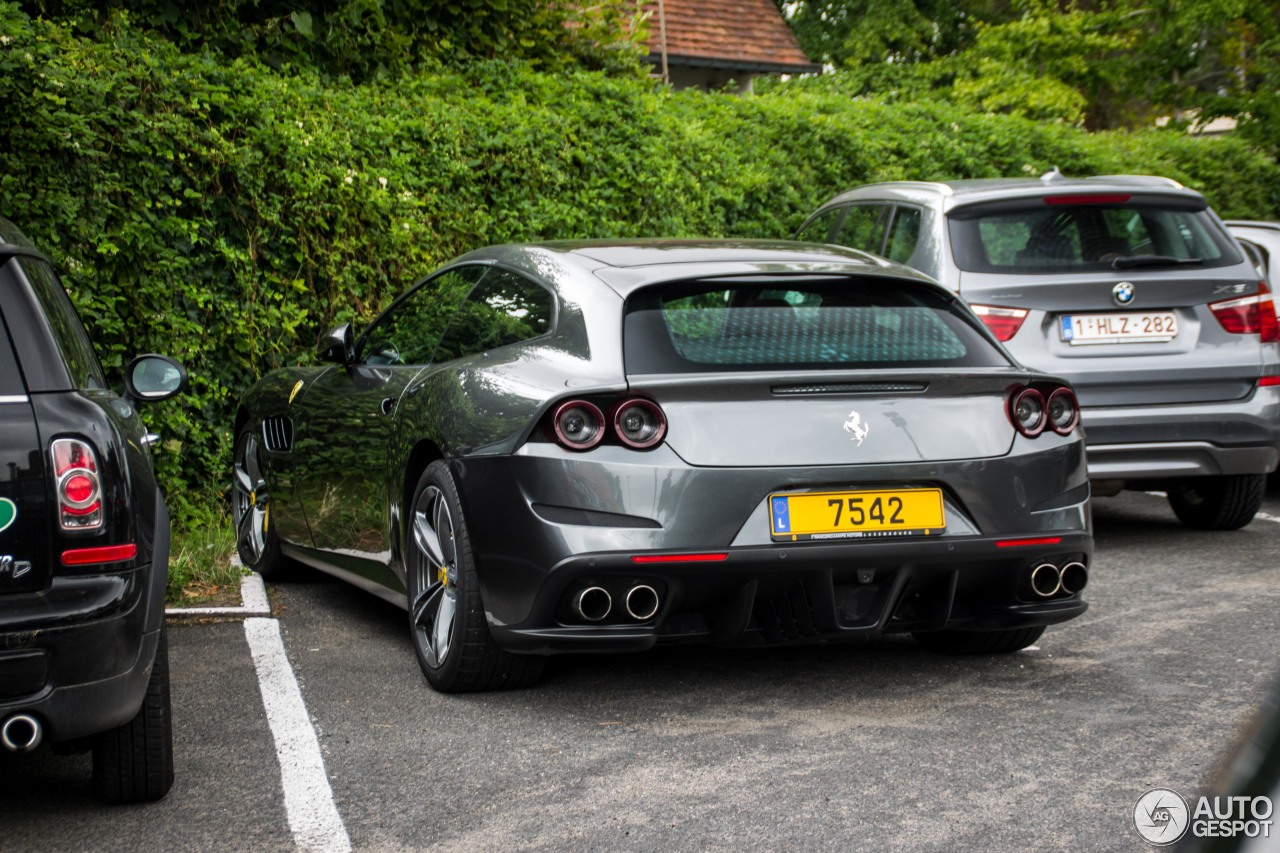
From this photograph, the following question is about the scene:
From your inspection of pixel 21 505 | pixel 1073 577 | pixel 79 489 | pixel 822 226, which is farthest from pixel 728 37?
pixel 21 505

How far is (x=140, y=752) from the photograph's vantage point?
3.86m

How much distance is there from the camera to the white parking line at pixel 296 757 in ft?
12.1

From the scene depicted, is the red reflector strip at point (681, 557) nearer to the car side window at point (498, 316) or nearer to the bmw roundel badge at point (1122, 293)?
the car side window at point (498, 316)

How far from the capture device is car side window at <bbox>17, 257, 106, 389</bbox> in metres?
3.78

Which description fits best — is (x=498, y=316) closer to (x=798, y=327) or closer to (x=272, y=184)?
(x=798, y=327)

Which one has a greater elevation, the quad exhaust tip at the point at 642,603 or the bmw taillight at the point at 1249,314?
the bmw taillight at the point at 1249,314

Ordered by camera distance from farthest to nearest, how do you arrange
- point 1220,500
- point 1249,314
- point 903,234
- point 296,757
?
1. point 903,234
2. point 1220,500
3. point 1249,314
4. point 296,757

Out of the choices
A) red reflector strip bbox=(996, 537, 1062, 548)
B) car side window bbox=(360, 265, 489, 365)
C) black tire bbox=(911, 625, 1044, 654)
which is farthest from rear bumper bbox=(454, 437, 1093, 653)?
car side window bbox=(360, 265, 489, 365)

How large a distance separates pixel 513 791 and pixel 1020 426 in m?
1.95

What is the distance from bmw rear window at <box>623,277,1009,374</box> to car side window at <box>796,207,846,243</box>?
4478mm

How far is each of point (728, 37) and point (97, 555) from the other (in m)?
25.4

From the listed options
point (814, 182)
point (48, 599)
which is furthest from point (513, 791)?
point (814, 182)

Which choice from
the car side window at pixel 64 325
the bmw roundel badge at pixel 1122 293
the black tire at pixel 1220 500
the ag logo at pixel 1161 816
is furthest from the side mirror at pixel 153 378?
the black tire at pixel 1220 500

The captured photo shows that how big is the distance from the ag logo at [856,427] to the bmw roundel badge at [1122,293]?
3.18 metres
